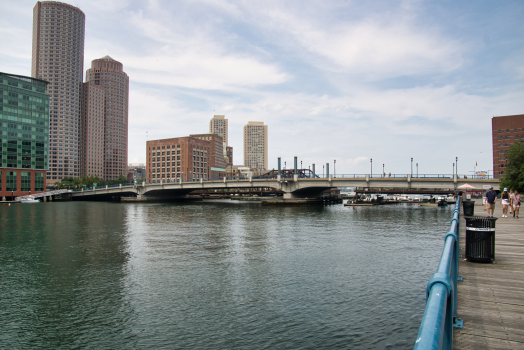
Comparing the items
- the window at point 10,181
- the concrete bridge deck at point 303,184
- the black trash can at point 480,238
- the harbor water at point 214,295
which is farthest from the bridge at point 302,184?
the black trash can at point 480,238

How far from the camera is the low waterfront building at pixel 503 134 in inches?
6107

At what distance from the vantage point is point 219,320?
487 inches

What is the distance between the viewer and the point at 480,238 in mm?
11141

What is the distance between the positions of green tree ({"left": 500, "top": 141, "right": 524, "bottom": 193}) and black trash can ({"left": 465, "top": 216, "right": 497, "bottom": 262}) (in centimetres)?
5574

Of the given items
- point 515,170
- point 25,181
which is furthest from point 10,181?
point 515,170

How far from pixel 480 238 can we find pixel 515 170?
60304mm

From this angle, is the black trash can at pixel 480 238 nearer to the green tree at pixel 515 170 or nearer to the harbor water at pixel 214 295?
the harbor water at pixel 214 295

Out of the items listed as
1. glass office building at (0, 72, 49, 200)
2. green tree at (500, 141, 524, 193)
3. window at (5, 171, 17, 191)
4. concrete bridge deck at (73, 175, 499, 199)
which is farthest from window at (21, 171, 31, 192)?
green tree at (500, 141, 524, 193)

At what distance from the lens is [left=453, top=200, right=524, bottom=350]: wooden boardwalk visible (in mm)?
5871

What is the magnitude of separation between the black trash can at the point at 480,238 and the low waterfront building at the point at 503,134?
568 ft

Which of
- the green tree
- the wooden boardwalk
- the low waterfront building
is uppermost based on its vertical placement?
the low waterfront building

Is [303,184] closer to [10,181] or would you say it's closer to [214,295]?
[214,295]

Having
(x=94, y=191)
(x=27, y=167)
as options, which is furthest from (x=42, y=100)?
(x=94, y=191)

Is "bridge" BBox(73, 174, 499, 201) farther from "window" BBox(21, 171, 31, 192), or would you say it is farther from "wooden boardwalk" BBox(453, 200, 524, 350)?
"wooden boardwalk" BBox(453, 200, 524, 350)
